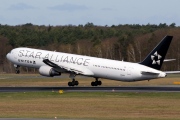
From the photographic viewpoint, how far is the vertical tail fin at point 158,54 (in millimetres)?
74562

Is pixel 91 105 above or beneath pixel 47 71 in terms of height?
beneath

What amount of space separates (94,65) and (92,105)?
28354 mm

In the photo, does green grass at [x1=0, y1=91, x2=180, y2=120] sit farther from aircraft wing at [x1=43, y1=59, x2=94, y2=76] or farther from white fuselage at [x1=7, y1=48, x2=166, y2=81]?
aircraft wing at [x1=43, y1=59, x2=94, y2=76]

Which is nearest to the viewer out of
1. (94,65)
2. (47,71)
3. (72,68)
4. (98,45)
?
(47,71)

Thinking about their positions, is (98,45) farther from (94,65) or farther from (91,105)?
(91,105)

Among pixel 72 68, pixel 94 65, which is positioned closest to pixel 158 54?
pixel 94 65

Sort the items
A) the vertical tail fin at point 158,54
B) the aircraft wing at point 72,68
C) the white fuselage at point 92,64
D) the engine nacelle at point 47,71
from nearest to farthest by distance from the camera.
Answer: the vertical tail fin at point 158,54 → the white fuselage at point 92,64 → the aircraft wing at point 72,68 → the engine nacelle at point 47,71

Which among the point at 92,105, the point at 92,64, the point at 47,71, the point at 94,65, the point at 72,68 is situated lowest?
the point at 92,105

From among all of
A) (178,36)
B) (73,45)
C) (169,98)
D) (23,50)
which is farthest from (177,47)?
(169,98)

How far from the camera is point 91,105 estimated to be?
53344 millimetres

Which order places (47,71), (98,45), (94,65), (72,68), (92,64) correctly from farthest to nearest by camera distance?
(98,45) → (72,68) → (92,64) → (94,65) → (47,71)

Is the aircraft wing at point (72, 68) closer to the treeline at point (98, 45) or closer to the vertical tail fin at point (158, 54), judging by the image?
the vertical tail fin at point (158, 54)

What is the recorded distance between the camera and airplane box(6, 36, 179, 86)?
75.4 metres

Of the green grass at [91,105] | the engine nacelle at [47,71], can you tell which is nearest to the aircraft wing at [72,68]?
the engine nacelle at [47,71]
